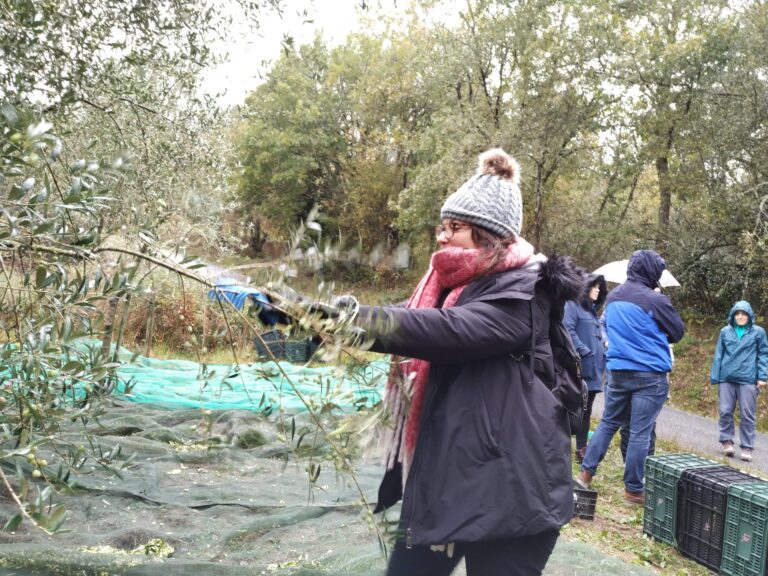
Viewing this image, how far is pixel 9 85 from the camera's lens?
11.7 ft

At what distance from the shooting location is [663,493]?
6.05 metres

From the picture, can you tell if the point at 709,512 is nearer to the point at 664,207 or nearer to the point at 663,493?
the point at 663,493

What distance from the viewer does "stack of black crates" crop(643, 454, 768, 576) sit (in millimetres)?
5145

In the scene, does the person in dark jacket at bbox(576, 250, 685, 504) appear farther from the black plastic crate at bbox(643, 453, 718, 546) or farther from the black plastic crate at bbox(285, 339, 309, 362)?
the black plastic crate at bbox(285, 339, 309, 362)

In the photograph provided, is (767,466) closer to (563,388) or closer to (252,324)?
(563,388)

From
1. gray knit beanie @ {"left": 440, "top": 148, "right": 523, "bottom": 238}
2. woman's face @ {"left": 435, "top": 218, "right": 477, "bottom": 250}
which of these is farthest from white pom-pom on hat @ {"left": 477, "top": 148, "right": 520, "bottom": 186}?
woman's face @ {"left": 435, "top": 218, "right": 477, "bottom": 250}

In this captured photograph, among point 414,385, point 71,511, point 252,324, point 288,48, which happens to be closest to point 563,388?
point 414,385

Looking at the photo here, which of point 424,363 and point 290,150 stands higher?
point 290,150

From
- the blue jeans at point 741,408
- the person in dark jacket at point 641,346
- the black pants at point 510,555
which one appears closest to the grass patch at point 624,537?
the person in dark jacket at point 641,346

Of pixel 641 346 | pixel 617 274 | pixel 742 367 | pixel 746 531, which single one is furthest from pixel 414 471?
pixel 617 274

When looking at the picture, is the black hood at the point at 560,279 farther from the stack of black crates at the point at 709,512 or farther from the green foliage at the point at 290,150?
the green foliage at the point at 290,150

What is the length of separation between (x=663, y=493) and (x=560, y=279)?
164 inches

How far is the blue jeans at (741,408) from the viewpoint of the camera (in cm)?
935

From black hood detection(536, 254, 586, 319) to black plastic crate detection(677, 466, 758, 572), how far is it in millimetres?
3640
